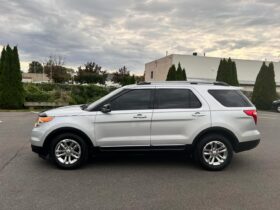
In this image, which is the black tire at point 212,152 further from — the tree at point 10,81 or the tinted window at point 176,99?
the tree at point 10,81

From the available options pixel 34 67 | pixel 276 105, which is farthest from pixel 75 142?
pixel 34 67

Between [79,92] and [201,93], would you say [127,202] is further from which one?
[79,92]

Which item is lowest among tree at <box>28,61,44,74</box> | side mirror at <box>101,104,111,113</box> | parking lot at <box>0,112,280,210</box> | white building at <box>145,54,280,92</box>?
parking lot at <box>0,112,280,210</box>

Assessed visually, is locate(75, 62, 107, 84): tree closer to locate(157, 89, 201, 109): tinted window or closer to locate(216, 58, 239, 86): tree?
locate(216, 58, 239, 86): tree

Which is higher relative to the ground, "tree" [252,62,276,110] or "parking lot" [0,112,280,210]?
"tree" [252,62,276,110]

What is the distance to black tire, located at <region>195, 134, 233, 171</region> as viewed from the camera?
6.34 m

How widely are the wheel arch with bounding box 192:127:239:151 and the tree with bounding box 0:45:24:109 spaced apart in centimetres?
1787

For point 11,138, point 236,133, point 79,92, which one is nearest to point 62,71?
point 79,92

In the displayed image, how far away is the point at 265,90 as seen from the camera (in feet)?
95.0

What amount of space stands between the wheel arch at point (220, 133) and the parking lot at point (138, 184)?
1.78ft

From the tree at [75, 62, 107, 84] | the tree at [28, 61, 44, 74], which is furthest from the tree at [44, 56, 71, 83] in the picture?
the tree at [28, 61, 44, 74]

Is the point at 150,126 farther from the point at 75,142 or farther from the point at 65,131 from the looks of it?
the point at 65,131

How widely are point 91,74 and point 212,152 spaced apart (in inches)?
2539

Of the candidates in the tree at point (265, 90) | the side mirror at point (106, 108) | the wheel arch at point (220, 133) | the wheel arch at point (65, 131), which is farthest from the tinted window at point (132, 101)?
the tree at point (265, 90)
